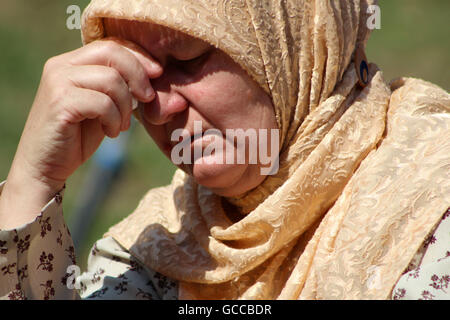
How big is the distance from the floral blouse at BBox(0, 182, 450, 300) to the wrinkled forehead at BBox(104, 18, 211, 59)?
1.77 feet

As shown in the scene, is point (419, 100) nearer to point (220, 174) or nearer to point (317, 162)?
point (317, 162)

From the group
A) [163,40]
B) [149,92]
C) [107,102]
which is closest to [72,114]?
[107,102]

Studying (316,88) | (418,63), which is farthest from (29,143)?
(418,63)

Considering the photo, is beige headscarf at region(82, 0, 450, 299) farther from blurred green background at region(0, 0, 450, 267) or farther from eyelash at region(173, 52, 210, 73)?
blurred green background at region(0, 0, 450, 267)

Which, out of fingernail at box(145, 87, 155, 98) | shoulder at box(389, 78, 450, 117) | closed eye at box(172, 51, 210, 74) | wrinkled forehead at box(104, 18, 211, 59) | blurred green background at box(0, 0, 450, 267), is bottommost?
blurred green background at box(0, 0, 450, 267)

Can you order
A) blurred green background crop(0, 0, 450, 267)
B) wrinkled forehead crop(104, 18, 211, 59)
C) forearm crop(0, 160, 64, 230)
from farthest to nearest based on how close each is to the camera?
blurred green background crop(0, 0, 450, 267) < forearm crop(0, 160, 64, 230) < wrinkled forehead crop(104, 18, 211, 59)

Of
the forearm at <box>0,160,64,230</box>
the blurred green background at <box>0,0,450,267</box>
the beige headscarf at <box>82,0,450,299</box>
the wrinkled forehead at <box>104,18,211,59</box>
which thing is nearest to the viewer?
the beige headscarf at <box>82,0,450,299</box>

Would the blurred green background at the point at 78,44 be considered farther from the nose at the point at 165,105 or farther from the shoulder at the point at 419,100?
the shoulder at the point at 419,100

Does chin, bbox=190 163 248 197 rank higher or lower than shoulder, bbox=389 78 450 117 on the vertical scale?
lower

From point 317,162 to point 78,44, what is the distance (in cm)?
644

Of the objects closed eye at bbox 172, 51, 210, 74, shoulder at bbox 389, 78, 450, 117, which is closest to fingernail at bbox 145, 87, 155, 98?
closed eye at bbox 172, 51, 210, 74

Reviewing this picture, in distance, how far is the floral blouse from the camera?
171 centimetres

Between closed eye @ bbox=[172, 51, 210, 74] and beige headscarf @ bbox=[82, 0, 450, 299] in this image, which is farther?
closed eye @ bbox=[172, 51, 210, 74]

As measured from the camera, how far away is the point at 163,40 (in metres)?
1.98
